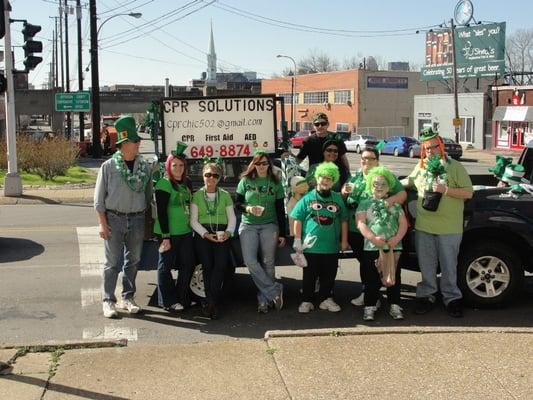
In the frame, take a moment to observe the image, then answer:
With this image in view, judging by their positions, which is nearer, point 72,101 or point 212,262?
point 212,262

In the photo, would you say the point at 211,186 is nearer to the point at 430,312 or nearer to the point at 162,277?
the point at 162,277

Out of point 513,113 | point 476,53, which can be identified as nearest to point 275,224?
point 513,113

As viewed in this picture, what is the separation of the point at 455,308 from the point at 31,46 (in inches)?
549

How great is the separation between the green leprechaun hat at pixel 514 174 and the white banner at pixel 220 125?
2887 mm

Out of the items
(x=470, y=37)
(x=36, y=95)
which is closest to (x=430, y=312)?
(x=470, y=37)

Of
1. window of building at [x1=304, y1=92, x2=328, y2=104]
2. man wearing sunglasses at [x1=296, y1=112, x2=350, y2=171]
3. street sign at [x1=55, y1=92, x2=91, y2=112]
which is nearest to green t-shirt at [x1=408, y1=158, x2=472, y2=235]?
man wearing sunglasses at [x1=296, y1=112, x2=350, y2=171]

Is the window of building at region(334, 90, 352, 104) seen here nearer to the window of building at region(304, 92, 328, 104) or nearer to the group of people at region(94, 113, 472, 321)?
the window of building at region(304, 92, 328, 104)

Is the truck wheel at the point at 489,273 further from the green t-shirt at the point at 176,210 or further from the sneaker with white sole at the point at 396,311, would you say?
the green t-shirt at the point at 176,210

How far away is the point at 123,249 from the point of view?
6.49 m

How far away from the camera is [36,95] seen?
6638 cm

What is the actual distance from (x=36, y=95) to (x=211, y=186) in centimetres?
6477

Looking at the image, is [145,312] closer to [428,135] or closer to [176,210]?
[176,210]

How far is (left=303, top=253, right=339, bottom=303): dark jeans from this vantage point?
6.41 m

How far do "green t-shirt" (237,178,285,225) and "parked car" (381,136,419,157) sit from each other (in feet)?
123
